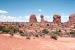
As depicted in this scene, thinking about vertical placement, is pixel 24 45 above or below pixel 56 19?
below

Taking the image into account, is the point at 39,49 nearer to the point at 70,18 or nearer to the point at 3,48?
the point at 3,48

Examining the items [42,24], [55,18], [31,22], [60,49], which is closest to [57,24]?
[55,18]

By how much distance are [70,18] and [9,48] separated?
74732 millimetres

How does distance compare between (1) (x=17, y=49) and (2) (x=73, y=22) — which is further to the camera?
(2) (x=73, y=22)

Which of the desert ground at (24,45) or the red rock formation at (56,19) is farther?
the red rock formation at (56,19)

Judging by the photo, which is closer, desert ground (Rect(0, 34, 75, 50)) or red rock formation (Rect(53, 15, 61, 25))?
desert ground (Rect(0, 34, 75, 50))

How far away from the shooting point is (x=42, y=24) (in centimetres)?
9406

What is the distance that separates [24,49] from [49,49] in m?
2.33

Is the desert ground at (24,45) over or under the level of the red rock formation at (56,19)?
under

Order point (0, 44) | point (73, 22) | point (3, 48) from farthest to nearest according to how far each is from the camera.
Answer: point (73, 22) < point (0, 44) < point (3, 48)

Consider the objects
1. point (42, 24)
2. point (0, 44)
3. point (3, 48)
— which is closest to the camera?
point (3, 48)

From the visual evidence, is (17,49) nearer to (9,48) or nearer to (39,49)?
(9,48)

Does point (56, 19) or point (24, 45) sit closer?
point (24, 45)

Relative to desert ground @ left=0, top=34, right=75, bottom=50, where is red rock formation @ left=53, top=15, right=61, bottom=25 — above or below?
above
